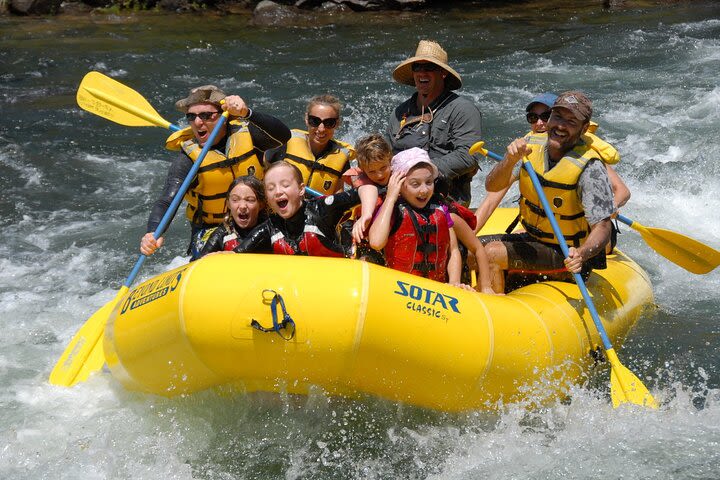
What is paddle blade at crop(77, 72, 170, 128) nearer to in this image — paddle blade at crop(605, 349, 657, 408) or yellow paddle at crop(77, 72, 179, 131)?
yellow paddle at crop(77, 72, 179, 131)

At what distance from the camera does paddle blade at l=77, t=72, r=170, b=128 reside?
5.32 meters

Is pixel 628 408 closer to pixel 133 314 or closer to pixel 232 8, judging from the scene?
pixel 133 314

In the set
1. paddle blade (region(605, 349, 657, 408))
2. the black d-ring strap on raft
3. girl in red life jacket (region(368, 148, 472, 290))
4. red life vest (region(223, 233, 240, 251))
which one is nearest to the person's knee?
girl in red life jacket (region(368, 148, 472, 290))

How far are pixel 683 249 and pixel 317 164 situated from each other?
1.99 m

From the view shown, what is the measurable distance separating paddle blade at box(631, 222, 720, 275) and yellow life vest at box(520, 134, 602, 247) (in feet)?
1.64

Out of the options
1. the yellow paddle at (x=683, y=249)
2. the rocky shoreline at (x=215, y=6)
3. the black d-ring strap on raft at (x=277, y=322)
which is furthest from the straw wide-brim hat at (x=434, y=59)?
the rocky shoreline at (x=215, y=6)

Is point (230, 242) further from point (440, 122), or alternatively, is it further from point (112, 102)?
point (112, 102)

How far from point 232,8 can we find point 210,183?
407 inches

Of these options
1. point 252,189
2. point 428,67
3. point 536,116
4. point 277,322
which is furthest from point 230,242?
point 536,116

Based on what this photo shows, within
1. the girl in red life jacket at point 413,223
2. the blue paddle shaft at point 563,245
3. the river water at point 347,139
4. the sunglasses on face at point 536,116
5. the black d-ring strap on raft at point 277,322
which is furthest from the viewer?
the sunglasses on face at point 536,116

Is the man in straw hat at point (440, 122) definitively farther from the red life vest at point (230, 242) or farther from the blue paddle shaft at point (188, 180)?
the red life vest at point (230, 242)

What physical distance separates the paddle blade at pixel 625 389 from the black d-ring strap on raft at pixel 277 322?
165 cm

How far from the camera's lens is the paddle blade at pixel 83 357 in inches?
178

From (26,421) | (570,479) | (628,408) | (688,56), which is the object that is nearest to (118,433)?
(26,421)
